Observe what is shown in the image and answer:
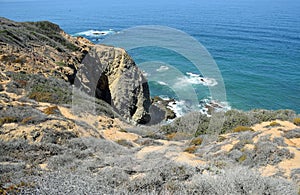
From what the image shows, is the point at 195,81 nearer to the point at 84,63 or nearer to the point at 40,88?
the point at 84,63

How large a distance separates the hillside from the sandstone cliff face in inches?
3.7

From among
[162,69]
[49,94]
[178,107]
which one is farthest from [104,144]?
[162,69]

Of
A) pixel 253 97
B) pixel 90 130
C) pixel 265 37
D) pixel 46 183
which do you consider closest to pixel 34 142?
pixel 90 130

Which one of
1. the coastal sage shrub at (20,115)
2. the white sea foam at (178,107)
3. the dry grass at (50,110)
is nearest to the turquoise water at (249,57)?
the white sea foam at (178,107)

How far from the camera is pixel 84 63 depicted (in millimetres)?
19344

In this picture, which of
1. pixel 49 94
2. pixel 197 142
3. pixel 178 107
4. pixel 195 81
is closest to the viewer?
pixel 197 142

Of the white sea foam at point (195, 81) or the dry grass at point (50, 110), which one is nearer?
the dry grass at point (50, 110)

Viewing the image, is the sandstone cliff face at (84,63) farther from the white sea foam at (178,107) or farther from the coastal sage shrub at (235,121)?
the coastal sage shrub at (235,121)

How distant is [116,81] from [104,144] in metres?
11.7

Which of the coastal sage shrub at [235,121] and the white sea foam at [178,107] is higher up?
the coastal sage shrub at [235,121]

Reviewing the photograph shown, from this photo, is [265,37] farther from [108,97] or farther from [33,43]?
[33,43]

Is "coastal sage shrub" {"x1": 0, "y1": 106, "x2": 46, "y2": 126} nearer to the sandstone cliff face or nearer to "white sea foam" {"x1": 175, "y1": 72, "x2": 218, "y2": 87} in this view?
the sandstone cliff face

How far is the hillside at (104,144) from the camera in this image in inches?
187

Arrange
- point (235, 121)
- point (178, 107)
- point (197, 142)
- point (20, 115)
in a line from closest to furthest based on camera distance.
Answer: point (20, 115)
point (197, 142)
point (235, 121)
point (178, 107)
